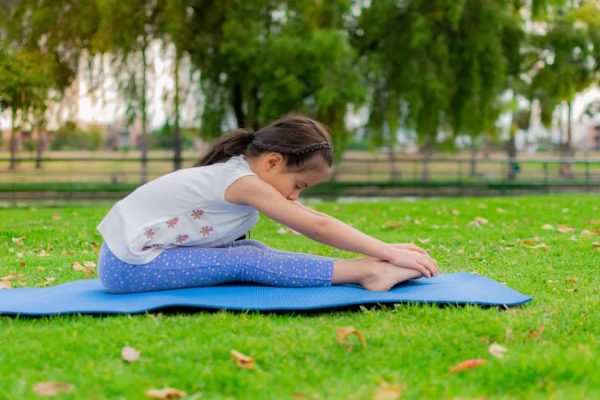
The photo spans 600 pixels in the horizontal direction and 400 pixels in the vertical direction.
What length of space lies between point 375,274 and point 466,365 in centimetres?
118

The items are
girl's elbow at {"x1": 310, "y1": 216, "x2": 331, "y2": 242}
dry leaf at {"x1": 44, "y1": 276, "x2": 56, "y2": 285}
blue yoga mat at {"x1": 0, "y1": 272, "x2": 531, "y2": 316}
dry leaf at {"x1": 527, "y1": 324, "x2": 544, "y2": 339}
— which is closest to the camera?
dry leaf at {"x1": 527, "y1": 324, "x2": 544, "y2": 339}

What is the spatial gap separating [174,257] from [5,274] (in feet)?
5.96

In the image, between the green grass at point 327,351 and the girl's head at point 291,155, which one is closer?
the green grass at point 327,351

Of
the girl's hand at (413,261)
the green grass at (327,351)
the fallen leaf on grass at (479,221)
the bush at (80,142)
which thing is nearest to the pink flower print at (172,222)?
the green grass at (327,351)

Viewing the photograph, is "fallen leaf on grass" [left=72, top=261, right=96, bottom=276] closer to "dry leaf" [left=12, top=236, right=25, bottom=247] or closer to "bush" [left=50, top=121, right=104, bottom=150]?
"dry leaf" [left=12, top=236, right=25, bottom=247]

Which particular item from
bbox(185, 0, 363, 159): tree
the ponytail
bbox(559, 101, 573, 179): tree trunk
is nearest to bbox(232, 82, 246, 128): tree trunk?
bbox(185, 0, 363, 159): tree

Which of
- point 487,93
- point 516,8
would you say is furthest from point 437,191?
point 516,8

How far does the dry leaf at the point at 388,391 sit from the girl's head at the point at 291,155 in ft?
4.99

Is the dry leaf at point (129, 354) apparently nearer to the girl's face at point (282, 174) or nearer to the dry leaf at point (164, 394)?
the dry leaf at point (164, 394)

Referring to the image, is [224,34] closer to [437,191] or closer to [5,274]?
[437,191]

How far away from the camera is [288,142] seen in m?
3.62

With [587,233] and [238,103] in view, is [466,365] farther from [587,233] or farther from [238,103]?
[238,103]

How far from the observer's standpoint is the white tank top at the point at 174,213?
3611 millimetres

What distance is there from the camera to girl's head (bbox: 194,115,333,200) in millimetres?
3615
